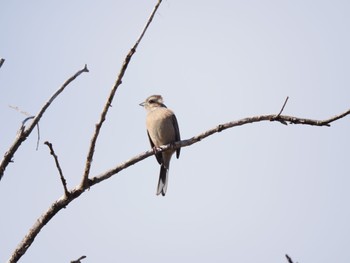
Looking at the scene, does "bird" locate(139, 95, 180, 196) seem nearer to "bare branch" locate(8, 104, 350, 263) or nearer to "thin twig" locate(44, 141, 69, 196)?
"bare branch" locate(8, 104, 350, 263)

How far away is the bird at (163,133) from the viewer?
7.80 metres

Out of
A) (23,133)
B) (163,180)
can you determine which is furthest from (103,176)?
(163,180)

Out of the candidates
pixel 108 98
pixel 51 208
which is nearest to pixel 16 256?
pixel 51 208

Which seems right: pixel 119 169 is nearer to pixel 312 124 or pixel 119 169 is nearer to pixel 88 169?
pixel 88 169

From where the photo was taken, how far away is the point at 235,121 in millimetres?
4035

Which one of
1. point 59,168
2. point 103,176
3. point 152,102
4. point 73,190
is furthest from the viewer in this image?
point 152,102

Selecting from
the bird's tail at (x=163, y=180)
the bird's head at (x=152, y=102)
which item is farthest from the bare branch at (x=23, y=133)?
the bird's head at (x=152, y=102)

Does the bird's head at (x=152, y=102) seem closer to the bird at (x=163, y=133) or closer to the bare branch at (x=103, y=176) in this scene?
the bird at (x=163, y=133)

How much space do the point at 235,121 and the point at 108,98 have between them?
3.76ft

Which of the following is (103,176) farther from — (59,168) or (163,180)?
(163,180)

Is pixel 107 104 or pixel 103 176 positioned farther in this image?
pixel 103 176

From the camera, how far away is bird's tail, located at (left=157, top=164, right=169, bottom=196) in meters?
7.79

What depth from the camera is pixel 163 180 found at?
7949mm

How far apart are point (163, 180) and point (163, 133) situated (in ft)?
2.70
